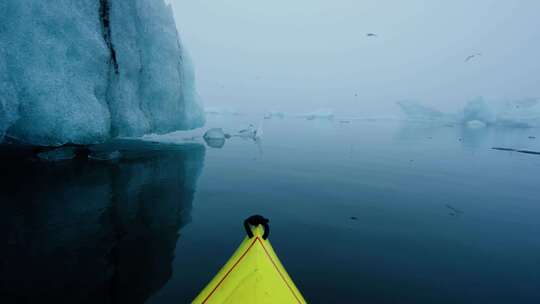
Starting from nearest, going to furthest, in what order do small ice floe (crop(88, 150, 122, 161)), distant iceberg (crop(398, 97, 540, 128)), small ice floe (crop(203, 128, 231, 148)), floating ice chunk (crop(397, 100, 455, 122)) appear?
small ice floe (crop(88, 150, 122, 161)) → small ice floe (crop(203, 128, 231, 148)) → distant iceberg (crop(398, 97, 540, 128)) → floating ice chunk (crop(397, 100, 455, 122))

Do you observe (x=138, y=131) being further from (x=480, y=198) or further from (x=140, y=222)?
(x=480, y=198)

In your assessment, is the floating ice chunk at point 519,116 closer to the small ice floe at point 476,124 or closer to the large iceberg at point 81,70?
the small ice floe at point 476,124

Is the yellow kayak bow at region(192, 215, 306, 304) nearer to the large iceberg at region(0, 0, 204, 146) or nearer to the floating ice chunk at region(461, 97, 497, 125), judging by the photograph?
the large iceberg at region(0, 0, 204, 146)

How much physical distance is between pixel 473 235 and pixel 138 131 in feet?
32.1

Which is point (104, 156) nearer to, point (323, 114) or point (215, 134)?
point (215, 134)

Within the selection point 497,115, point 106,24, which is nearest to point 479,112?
point 497,115

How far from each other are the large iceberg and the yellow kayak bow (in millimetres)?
6634

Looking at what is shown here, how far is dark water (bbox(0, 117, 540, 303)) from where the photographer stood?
2988 millimetres

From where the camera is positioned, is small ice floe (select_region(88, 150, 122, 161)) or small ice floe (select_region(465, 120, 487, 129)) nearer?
small ice floe (select_region(88, 150, 122, 161))

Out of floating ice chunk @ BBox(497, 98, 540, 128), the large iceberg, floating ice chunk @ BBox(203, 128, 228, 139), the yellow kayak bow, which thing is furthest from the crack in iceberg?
floating ice chunk @ BBox(497, 98, 540, 128)

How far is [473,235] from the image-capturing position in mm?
4430

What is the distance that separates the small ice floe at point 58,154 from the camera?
8297mm

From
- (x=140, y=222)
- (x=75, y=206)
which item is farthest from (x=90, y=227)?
(x=75, y=206)

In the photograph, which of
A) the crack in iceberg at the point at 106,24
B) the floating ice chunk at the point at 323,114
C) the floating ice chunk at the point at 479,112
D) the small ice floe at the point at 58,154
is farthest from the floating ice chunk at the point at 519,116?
the small ice floe at the point at 58,154
